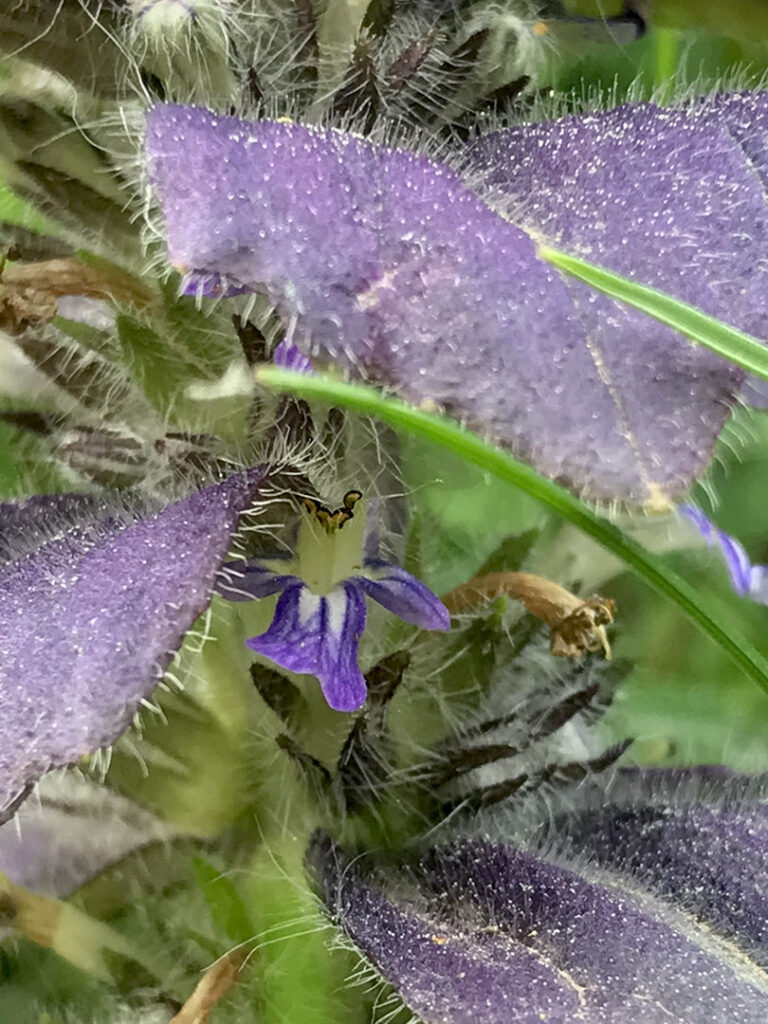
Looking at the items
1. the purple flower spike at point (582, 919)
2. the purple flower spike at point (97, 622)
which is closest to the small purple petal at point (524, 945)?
the purple flower spike at point (582, 919)

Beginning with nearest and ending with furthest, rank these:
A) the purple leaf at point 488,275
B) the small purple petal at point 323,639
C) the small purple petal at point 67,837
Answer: the purple leaf at point 488,275 < the small purple petal at point 323,639 < the small purple petal at point 67,837

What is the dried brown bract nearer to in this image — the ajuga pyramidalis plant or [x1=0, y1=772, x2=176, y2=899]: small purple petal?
the ajuga pyramidalis plant

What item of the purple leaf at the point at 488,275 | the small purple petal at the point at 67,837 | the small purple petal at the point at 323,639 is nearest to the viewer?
the purple leaf at the point at 488,275

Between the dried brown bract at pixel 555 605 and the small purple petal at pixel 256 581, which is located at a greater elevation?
the small purple petal at pixel 256 581

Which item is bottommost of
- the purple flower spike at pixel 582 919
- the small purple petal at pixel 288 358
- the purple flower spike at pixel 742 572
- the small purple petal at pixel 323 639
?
the purple flower spike at pixel 582 919

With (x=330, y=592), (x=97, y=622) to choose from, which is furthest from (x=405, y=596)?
(x=97, y=622)

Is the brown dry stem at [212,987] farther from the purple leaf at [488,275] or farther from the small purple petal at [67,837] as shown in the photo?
the purple leaf at [488,275]

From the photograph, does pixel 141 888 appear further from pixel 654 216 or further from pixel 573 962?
pixel 654 216

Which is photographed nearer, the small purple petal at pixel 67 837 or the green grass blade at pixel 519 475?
the green grass blade at pixel 519 475
